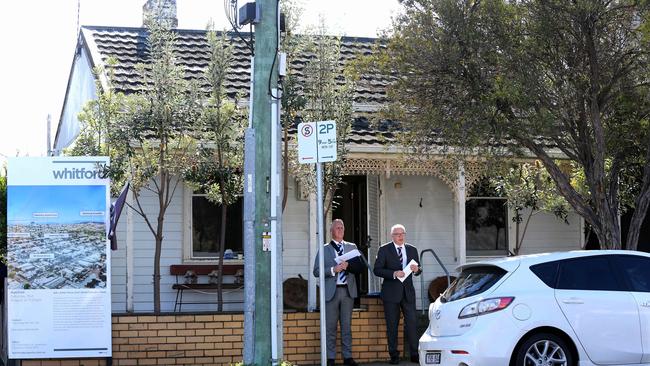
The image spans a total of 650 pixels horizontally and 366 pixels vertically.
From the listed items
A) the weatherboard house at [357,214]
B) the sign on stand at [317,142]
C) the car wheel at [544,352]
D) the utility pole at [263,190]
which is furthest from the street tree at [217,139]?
the car wheel at [544,352]

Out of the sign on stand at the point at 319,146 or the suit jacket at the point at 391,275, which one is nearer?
the sign on stand at the point at 319,146

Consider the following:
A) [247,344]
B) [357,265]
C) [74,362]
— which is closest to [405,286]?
[357,265]

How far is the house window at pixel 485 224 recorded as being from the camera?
1658 cm

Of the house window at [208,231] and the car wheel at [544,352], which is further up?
the house window at [208,231]

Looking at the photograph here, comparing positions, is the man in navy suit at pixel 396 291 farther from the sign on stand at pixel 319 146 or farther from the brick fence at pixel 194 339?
the sign on stand at pixel 319 146

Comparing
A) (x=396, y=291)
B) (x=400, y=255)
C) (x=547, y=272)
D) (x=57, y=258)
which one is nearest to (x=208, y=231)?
(x=400, y=255)

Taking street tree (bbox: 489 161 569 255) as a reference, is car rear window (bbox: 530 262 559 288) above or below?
below

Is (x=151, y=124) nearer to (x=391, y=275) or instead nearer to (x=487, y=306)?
(x=391, y=275)

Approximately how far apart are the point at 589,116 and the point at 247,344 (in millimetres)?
5080

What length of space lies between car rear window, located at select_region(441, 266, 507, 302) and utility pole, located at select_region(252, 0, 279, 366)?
207 cm

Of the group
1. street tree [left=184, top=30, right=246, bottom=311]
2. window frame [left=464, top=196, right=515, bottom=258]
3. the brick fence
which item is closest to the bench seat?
the brick fence

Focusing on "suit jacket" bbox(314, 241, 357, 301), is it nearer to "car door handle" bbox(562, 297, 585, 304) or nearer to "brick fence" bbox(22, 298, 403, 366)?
"brick fence" bbox(22, 298, 403, 366)

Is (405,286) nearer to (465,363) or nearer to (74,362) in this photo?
(465,363)

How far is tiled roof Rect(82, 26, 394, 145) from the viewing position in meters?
14.4
